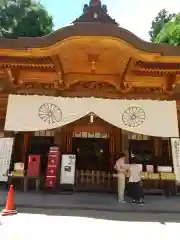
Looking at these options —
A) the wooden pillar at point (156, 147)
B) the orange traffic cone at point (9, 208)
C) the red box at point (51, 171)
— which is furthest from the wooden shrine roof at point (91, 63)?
the orange traffic cone at point (9, 208)

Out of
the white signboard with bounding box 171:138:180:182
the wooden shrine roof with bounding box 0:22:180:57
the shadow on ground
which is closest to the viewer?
the shadow on ground

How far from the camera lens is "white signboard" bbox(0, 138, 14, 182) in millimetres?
10505

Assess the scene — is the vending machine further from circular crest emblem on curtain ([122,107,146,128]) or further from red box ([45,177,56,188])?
circular crest emblem on curtain ([122,107,146,128])

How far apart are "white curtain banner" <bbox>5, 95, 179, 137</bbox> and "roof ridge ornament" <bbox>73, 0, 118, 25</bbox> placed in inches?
142

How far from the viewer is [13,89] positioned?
447 inches

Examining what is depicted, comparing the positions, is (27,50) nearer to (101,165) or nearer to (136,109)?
(136,109)

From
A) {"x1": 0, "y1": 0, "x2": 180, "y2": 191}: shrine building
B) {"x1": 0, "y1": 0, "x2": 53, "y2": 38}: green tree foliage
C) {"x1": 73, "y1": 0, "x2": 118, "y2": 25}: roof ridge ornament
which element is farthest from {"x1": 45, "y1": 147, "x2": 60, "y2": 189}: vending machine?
{"x1": 0, "y1": 0, "x2": 53, "y2": 38}: green tree foliage

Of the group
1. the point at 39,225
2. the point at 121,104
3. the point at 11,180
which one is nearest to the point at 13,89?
the point at 11,180

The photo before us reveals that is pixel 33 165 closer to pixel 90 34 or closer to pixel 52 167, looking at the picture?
pixel 52 167

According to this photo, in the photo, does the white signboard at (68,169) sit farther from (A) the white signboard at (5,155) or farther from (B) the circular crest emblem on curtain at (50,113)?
(A) the white signboard at (5,155)

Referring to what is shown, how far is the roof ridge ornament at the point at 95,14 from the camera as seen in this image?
11.5 meters

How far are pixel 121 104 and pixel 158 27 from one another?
26457 mm

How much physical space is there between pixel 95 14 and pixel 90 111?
4.36 metres

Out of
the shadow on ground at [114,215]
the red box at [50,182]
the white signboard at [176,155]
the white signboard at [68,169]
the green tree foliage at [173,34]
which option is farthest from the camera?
the green tree foliage at [173,34]
